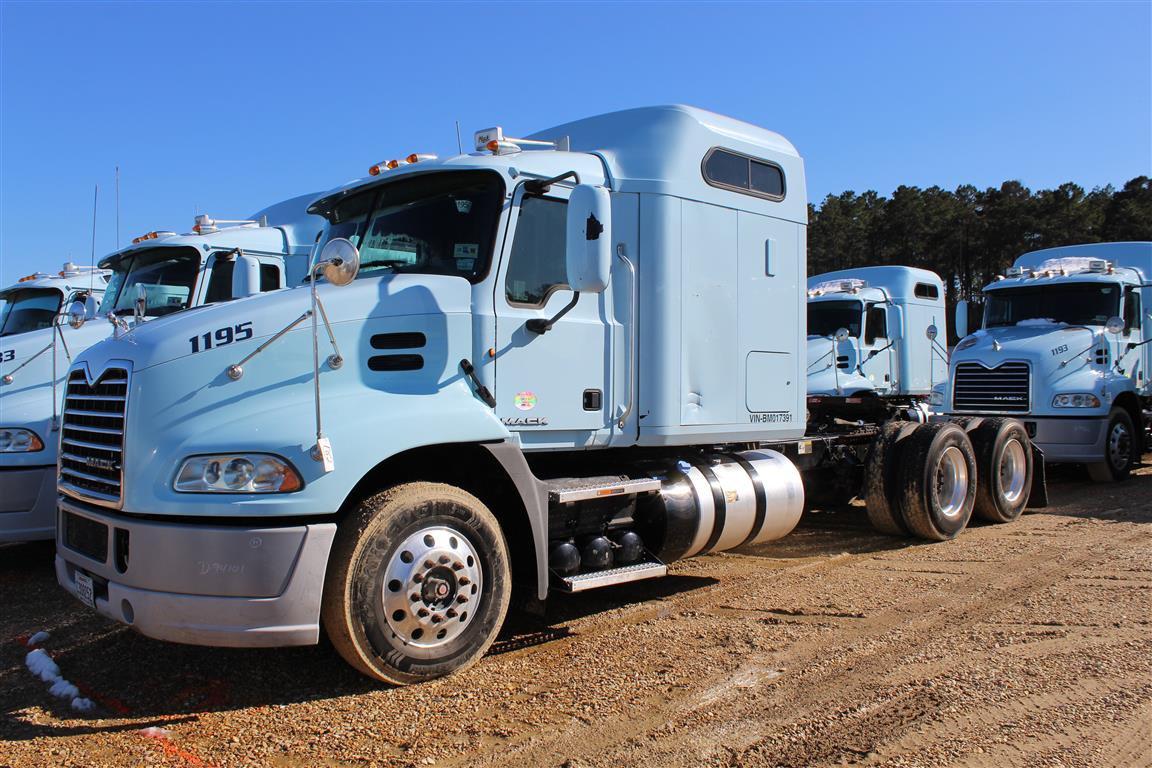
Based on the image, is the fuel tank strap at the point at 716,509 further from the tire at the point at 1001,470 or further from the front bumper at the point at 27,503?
the front bumper at the point at 27,503

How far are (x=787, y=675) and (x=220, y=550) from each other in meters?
2.92

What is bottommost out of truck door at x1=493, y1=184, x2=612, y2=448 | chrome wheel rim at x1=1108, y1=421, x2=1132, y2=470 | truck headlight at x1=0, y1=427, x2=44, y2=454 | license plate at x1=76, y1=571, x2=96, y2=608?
license plate at x1=76, y1=571, x2=96, y2=608

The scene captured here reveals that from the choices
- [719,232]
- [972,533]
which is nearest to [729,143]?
[719,232]

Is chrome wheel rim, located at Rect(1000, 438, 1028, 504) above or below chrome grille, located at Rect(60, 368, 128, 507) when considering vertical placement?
below

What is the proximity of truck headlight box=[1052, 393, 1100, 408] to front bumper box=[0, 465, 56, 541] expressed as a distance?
12117 mm

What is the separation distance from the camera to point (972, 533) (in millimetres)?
9266

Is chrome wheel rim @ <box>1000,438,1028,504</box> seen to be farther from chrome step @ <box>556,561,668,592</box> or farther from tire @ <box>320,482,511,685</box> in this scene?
tire @ <box>320,482,511,685</box>

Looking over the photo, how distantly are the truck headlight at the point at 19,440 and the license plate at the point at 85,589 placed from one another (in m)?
3.06

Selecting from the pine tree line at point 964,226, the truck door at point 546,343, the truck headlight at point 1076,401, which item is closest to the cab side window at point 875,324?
the truck headlight at point 1076,401

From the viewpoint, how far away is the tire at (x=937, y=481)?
28.0 ft

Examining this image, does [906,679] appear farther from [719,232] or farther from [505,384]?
[719,232]

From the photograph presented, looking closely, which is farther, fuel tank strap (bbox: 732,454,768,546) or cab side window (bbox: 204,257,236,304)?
cab side window (bbox: 204,257,236,304)

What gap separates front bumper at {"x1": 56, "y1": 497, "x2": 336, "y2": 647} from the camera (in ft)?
13.5

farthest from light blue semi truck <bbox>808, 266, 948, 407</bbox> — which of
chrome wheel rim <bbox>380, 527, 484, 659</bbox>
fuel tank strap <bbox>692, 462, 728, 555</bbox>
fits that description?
chrome wheel rim <bbox>380, 527, 484, 659</bbox>
